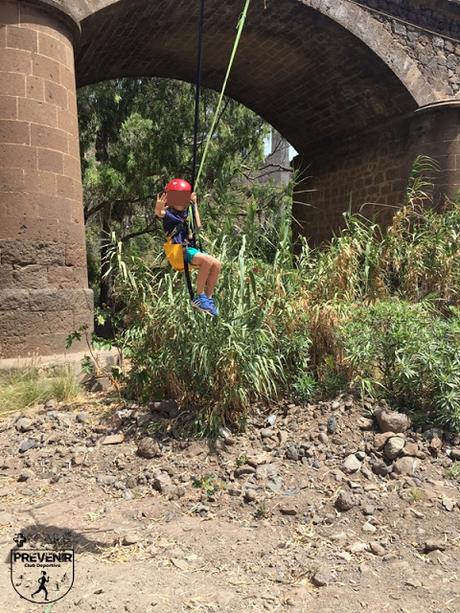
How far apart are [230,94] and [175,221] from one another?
8085 mm

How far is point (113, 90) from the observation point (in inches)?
473

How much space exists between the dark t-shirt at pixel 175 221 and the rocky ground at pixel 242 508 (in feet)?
4.49

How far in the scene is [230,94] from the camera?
10.3 meters

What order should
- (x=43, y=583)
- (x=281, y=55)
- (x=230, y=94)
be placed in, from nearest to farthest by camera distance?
1. (x=43, y=583)
2. (x=281, y=55)
3. (x=230, y=94)

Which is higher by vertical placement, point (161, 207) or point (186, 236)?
point (161, 207)

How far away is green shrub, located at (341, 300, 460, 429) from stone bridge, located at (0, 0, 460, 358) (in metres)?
1.30

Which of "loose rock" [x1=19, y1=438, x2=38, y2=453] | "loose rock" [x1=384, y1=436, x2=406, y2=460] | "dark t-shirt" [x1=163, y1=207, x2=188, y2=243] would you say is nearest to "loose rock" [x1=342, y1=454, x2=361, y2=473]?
"loose rock" [x1=384, y1=436, x2=406, y2=460]

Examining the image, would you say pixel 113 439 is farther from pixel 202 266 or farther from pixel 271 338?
pixel 202 266

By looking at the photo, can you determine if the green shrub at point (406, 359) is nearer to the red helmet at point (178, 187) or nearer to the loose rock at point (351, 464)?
the loose rock at point (351, 464)

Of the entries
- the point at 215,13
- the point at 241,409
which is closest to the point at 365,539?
the point at 241,409

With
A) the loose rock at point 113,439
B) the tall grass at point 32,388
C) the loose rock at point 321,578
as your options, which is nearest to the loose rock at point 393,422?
the loose rock at point 321,578

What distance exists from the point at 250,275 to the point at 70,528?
6.84 feet

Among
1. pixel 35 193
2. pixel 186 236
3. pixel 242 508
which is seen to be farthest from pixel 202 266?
pixel 35 193

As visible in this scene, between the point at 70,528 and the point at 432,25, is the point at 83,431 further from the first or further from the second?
the point at 432,25
